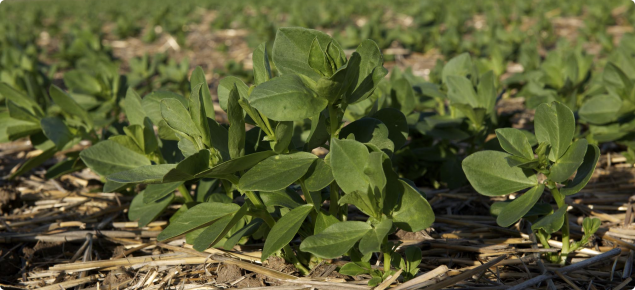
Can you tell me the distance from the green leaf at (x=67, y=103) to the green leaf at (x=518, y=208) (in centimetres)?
143

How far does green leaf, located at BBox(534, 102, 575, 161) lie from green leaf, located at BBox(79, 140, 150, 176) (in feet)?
3.61

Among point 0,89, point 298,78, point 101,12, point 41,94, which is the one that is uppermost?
point 298,78

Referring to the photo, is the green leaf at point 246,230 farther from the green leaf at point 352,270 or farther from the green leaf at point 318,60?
the green leaf at point 318,60

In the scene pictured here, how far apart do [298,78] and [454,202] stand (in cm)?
109

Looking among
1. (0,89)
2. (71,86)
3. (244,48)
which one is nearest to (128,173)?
(0,89)

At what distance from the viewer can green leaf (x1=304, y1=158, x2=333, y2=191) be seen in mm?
1120

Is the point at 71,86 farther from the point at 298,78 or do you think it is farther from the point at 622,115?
the point at 622,115

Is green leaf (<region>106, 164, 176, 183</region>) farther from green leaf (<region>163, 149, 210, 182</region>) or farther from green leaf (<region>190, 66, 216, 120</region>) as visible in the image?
green leaf (<region>190, 66, 216, 120</region>)

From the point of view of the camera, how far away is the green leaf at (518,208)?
3.96ft

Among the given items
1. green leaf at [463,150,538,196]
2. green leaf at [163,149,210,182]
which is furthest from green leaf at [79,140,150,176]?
green leaf at [463,150,538,196]

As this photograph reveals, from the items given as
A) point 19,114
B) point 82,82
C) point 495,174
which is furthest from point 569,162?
point 82,82

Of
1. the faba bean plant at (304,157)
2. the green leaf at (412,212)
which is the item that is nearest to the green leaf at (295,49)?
the faba bean plant at (304,157)

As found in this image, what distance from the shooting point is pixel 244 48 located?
609 cm

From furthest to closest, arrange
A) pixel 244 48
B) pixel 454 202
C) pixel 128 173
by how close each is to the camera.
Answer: pixel 244 48 < pixel 454 202 < pixel 128 173
